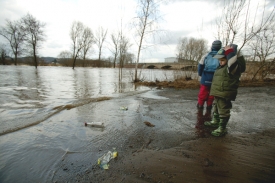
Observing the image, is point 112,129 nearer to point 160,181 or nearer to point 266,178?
point 160,181

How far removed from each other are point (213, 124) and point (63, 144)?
2.76m

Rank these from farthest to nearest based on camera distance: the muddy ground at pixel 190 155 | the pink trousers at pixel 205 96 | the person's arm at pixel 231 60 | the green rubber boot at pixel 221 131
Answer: the pink trousers at pixel 205 96
the green rubber boot at pixel 221 131
the person's arm at pixel 231 60
the muddy ground at pixel 190 155

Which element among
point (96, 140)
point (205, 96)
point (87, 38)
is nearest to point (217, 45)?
point (205, 96)

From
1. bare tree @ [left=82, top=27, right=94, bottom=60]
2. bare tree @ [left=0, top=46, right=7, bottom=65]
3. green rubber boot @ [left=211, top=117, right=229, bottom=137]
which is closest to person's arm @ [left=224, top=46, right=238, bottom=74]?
green rubber boot @ [left=211, top=117, right=229, bottom=137]

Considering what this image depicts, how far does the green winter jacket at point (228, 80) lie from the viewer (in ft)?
Result: 7.12

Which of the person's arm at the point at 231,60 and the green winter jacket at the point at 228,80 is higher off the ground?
the person's arm at the point at 231,60

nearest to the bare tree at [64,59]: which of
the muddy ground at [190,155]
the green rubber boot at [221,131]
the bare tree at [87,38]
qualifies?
the bare tree at [87,38]

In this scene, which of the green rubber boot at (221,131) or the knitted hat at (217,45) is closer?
the green rubber boot at (221,131)

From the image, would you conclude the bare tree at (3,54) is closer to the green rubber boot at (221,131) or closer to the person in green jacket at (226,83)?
the person in green jacket at (226,83)

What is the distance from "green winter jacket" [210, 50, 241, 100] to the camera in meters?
2.17

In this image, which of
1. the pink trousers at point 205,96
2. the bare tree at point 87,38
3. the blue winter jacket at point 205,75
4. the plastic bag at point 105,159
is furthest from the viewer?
the bare tree at point 87,38

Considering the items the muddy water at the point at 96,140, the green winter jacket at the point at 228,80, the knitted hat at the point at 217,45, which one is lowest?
the muddy water at the point at 96,140

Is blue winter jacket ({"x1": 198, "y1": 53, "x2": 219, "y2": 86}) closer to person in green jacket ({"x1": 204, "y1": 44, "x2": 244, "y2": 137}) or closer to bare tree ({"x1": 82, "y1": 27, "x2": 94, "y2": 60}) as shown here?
person in green jacket ({"x1": 204, "y1": 44, "x2": 244, "y2": 137})

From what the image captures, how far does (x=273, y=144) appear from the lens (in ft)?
6.92
